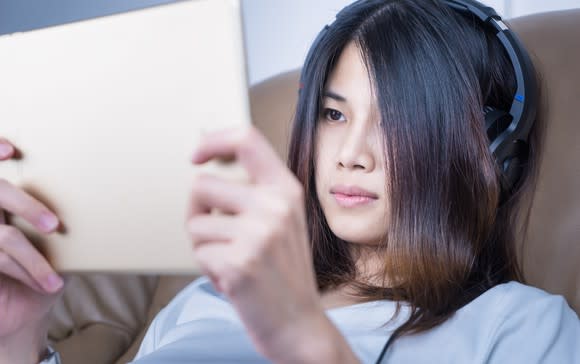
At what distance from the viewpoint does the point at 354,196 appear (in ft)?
2.94

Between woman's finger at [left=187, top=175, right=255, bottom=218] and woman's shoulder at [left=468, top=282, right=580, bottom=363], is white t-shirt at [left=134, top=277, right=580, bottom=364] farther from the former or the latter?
woman's finger at [left=187, top=175, right=255, bottom=218]

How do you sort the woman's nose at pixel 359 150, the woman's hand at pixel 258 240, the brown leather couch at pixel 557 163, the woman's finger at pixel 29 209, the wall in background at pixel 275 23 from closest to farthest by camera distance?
the woman's hand at pixel 258 240 < the woman's finger at pixel 29 209 < the woman's nose at pixel 359 150 < the brown leather couch at pixel 557 163 < the wall in background at pixel 275 23

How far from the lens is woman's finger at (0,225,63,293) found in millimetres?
587

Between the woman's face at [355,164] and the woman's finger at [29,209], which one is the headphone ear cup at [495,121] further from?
the woman's finger at [29,209]

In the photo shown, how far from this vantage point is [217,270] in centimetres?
42

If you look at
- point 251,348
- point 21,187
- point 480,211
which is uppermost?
point 21,187

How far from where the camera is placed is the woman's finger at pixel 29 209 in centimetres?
56

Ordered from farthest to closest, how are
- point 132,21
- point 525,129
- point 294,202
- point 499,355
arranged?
point 525,129 → point 499,355 → point 132,21 → point 294,202

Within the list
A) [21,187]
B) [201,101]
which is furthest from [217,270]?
[21,187]

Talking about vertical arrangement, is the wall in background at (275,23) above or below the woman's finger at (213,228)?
below

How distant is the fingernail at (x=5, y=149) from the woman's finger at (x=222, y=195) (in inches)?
9.7

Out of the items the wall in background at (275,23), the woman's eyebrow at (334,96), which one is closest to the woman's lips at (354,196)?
the woman's eyebrow at (334,96)

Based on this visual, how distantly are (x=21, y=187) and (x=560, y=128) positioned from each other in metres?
0.79

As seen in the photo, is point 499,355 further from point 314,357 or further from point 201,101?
point 201,101
